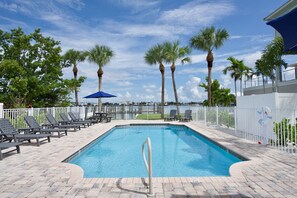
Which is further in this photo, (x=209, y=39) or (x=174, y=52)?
(x=174, y=52)

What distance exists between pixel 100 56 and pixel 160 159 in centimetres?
1859

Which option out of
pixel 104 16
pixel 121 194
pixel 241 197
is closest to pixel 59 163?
pixel 121 194

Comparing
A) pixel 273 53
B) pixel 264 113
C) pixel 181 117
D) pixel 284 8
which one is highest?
pixel 284 8

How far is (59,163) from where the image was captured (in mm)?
6133

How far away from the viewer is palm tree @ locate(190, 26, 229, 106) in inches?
826

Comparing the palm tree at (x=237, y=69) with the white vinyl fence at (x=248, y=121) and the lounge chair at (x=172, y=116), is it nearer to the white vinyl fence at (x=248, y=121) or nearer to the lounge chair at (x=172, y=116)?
the lounge chair at (x=172, y=116)

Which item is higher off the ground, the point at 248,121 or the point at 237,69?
the point at 237,69

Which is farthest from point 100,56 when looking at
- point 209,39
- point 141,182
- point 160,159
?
point 141,182

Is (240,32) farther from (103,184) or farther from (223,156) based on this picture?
(103,184)

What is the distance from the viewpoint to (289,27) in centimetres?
305

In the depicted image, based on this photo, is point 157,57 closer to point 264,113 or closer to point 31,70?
point 31,70

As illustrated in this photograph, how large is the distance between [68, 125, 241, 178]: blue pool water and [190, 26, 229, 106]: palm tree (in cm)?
1186

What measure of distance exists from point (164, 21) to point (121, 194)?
16.6 meters

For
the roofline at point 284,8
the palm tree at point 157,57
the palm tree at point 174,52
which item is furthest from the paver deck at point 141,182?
the palm tree at point 157,57
